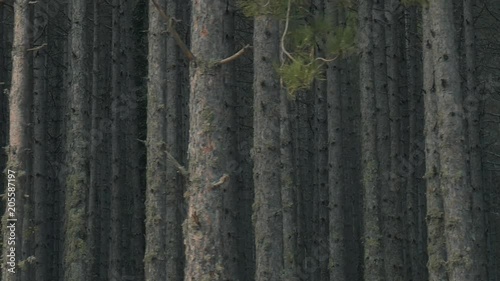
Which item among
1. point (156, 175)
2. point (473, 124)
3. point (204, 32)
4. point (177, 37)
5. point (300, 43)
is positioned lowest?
point (156, 175)

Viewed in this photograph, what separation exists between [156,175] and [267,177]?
181cm

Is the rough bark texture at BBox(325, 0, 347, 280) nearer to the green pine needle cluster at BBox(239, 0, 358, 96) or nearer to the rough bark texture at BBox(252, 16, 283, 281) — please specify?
the rough bark texture at BBox(252, 16, 283, 281)

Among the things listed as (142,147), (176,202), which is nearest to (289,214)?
(176,202)

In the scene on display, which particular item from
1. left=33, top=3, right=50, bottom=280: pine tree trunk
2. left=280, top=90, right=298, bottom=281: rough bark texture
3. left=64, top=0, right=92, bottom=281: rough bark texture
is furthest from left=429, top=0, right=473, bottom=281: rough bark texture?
left=33, top=3, right=50, bottom=280: pine tree trunk

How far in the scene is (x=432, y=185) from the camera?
389 inches

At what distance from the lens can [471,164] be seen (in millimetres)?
15906

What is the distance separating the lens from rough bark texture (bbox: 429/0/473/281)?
9055 mm

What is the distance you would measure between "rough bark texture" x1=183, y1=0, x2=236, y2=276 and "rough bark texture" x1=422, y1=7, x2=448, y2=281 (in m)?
3.14

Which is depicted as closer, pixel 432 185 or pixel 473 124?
pixel 432 185

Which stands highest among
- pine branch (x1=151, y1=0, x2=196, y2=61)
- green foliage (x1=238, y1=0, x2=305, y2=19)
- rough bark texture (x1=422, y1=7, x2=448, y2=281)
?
green foliage (x1=238, y1=0, x2=305, y2=19)

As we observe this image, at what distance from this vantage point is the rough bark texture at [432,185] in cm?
967

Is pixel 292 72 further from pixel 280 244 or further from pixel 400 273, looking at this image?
pixel 400 273

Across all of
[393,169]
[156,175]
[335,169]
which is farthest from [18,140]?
[335,169]

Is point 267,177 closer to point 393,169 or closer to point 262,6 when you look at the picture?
point 262,6
